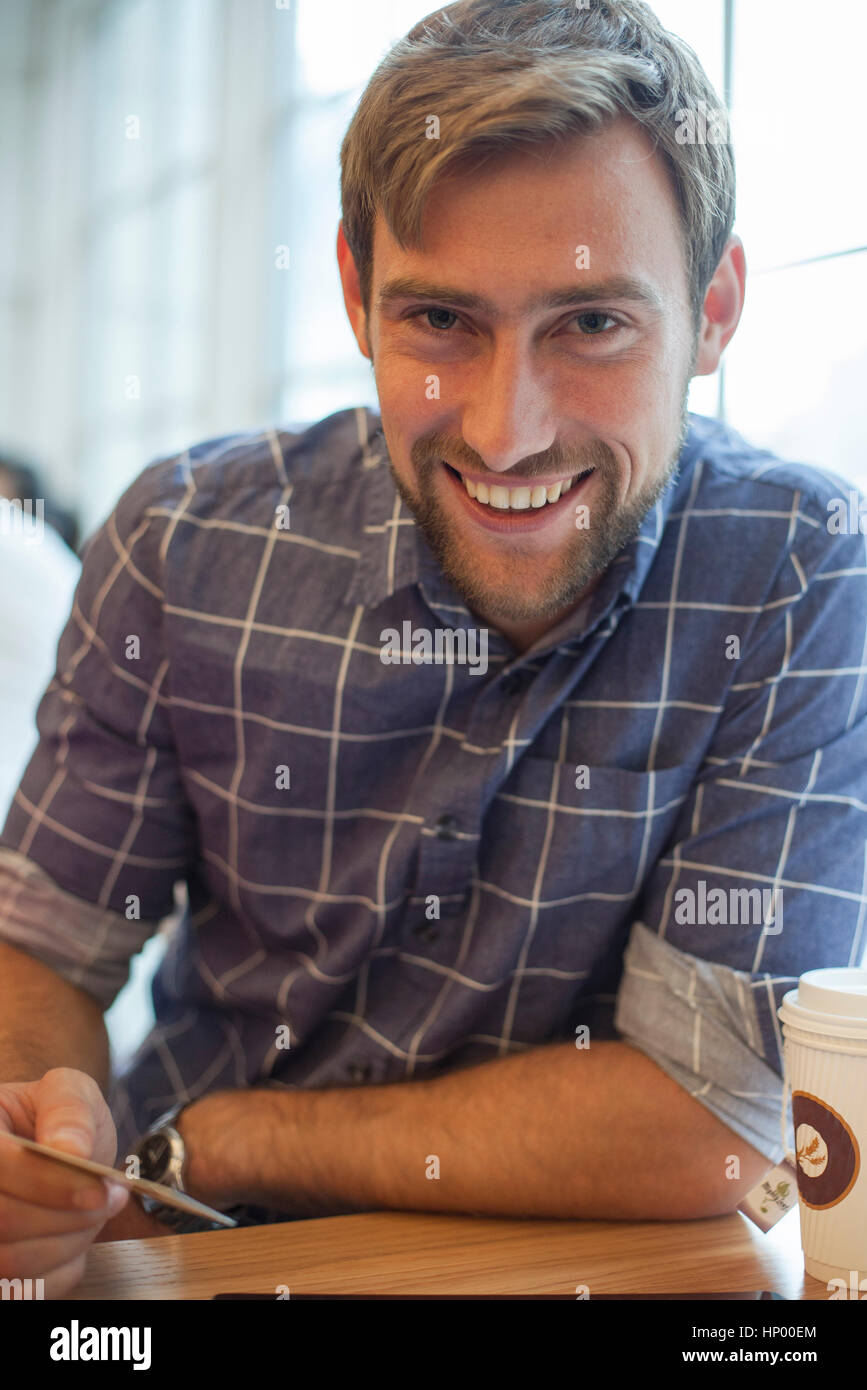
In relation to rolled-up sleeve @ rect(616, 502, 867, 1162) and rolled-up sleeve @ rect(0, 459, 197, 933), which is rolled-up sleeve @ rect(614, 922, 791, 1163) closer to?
rolled-up sleeve @ rect(616, 502, 867, 1162)

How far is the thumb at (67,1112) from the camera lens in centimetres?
68

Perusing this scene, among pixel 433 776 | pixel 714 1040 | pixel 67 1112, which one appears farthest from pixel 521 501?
pixel 67 1112

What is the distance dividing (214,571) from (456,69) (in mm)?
406

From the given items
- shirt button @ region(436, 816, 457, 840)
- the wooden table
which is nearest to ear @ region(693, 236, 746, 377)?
shirt button @ region(436, 816, 457, 840)

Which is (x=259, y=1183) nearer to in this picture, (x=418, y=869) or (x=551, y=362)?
(x=418, y=869)

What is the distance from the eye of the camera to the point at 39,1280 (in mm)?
663

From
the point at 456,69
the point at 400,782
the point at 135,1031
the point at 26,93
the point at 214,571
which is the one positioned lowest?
the point at 135,1031

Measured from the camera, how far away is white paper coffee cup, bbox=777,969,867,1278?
0.67 metres

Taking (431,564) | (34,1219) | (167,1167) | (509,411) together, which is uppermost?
(509,411)

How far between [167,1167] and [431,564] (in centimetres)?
48

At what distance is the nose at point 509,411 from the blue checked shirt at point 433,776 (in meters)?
0.15

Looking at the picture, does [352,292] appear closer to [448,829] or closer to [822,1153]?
[448,829]

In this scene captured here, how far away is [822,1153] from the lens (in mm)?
689
